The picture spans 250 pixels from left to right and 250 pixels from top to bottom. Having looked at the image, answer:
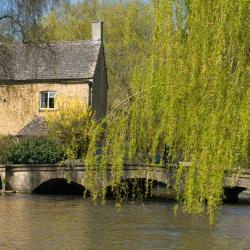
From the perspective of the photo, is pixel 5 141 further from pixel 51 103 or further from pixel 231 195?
pixel 231 195

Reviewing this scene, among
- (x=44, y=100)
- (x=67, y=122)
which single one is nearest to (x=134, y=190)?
(x=67, y=122)

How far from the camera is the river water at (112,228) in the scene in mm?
14898

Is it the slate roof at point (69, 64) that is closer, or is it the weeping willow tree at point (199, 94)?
the weeping willow tree at point (199, 94)

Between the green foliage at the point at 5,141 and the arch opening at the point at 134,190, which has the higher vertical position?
the green foliage at the point at 5,141

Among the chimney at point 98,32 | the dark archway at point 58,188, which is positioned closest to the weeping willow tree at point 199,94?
the dark archway at point 58,188

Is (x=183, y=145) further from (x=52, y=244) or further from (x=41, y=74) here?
(x=41, y=74)

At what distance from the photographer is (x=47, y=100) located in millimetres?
36938

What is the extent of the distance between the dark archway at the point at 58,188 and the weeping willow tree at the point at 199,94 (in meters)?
21.8

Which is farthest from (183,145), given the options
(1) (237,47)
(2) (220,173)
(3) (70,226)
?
(3) (70,226)

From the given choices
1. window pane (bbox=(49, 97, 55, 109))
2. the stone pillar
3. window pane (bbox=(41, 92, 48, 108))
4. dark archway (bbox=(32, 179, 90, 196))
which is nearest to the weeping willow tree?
the stone pillar

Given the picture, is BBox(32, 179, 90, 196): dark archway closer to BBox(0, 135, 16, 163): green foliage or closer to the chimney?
BBox(0, 135, 16, 163): green foliage

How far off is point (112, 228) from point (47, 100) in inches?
798

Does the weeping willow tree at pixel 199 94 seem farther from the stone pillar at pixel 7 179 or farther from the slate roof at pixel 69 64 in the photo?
the slate roof at pixel 69 64

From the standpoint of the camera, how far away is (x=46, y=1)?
17.9 meters
